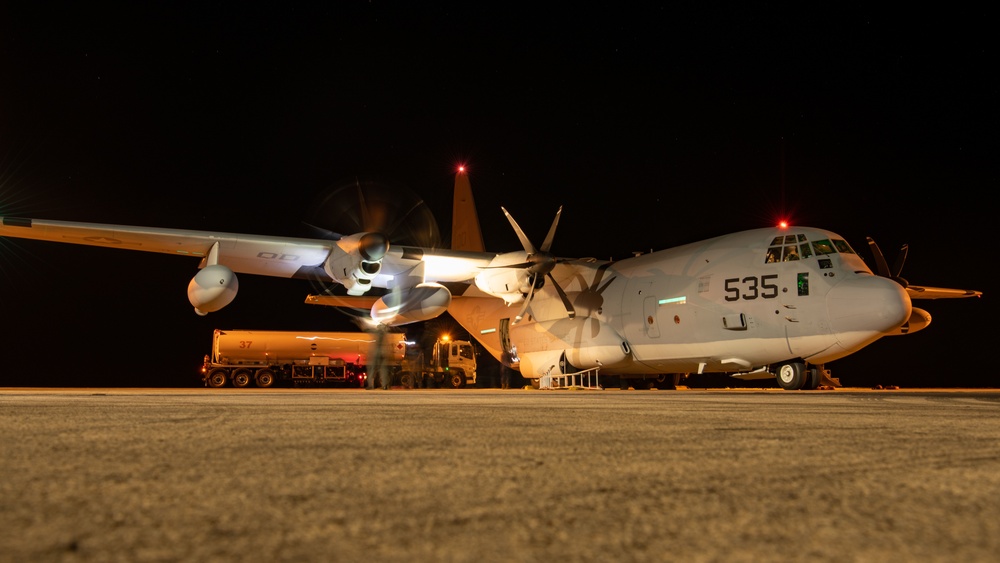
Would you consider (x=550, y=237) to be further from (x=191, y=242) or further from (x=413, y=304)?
(x=191, y=242)

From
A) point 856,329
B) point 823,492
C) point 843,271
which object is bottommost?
point 823,492

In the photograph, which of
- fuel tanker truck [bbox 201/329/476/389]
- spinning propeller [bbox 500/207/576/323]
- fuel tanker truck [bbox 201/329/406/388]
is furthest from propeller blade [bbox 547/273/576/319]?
fuel tanker truck [bbox 201/329/406/388]

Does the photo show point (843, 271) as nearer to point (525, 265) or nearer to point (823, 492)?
point (525, 265)

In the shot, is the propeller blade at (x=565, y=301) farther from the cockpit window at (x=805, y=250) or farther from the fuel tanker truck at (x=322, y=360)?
the fuel tanker truck at (x=322, y=360)

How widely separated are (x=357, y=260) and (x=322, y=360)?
18.7 metres

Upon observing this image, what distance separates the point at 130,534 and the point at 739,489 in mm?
1720

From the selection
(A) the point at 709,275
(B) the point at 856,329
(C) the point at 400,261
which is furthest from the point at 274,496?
(C) the point at 400,261

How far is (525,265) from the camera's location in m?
18.8

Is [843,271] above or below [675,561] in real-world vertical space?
above

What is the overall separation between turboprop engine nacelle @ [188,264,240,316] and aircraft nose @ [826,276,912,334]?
11.7m

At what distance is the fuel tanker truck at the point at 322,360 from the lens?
110ft

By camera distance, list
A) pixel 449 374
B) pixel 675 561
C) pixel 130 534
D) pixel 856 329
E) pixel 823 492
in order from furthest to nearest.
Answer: pixel 449 374 → pixel 856 329 → pixel 823 492 → pixel 130 534 → pixel 675 561

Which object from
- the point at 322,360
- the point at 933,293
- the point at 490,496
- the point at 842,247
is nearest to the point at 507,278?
the point at 842,247

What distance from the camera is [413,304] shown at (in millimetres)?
18688
